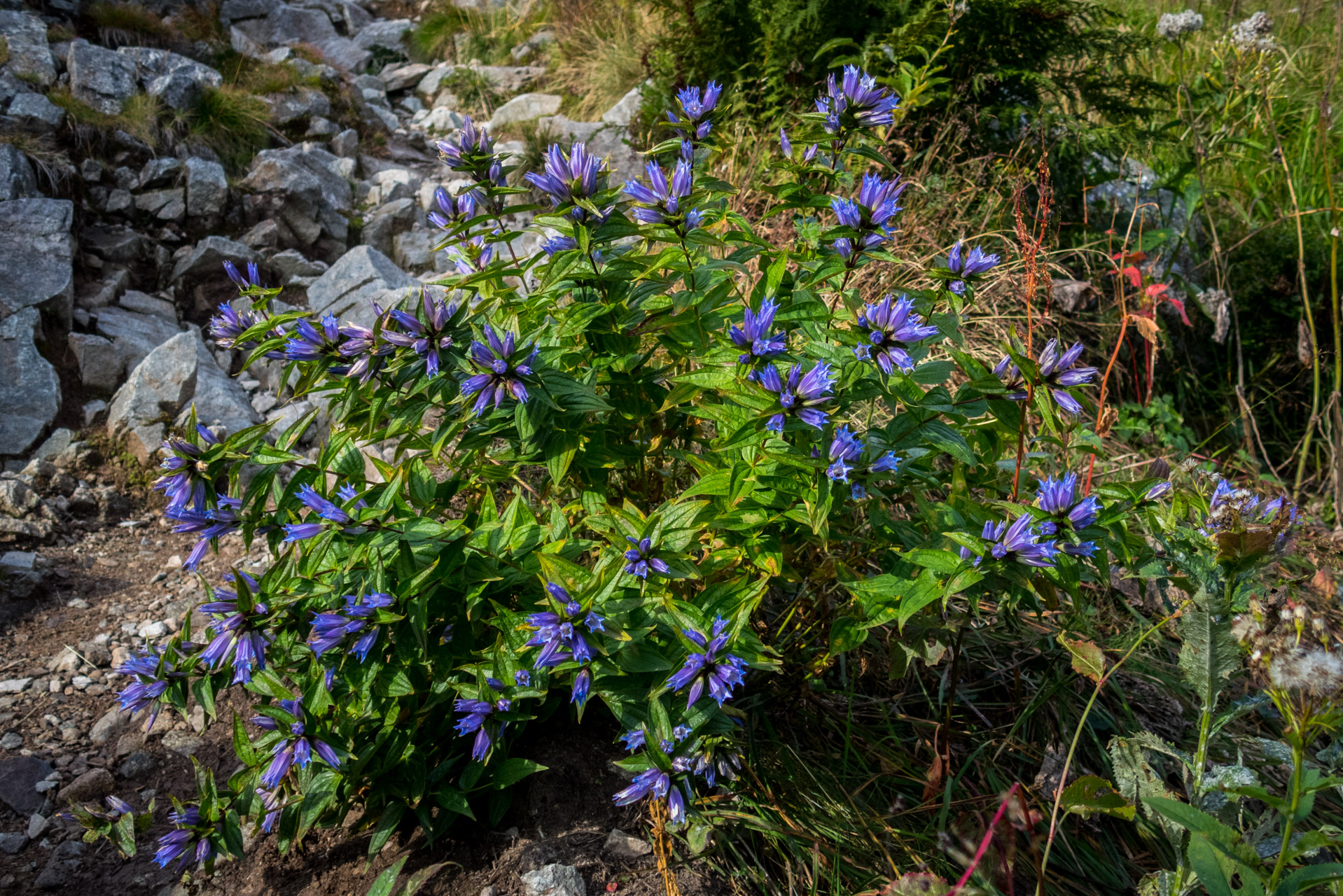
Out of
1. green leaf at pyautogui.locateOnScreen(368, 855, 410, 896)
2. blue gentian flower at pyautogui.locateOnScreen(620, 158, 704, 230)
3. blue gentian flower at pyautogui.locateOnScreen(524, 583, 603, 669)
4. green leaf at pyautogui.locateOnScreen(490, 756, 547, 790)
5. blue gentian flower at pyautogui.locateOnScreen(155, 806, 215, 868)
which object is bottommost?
green leaf at pyautogui.locateOnScreen(368, 855, 410, 896)

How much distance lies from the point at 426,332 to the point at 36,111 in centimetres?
470

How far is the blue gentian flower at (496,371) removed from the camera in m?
1.42

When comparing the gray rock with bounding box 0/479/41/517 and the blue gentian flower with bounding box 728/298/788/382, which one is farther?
the gray rock with bounding box 0/479/41/517

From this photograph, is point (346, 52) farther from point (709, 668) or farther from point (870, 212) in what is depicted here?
point (709, 668)

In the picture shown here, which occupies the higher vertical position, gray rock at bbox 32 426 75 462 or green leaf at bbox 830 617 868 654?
green leaf at bbox 830 617 868 654

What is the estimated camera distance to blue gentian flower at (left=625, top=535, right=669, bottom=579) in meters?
1.42

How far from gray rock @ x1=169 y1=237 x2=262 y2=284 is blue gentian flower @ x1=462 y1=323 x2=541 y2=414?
3.66 m

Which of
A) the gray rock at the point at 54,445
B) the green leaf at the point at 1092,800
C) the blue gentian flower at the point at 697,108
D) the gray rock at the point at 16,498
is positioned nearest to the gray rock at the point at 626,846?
the green leaf at the point at 1092,800

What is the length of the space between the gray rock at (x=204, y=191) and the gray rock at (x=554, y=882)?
14.8 ft

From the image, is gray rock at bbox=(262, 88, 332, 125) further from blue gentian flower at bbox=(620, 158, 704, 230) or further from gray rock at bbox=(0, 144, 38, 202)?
blue gentian flower at bbox=(620, 158, 704, 230)

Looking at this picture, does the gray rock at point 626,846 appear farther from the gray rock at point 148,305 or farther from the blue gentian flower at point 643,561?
the gray rock at point 148,305

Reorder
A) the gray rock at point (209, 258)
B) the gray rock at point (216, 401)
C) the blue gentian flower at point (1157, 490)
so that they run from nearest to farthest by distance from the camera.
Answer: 1. the blue gentian flower at point (1157, 490)
2. the gray rock at point (216, 401)
3. the gray rock at point (209, 258)

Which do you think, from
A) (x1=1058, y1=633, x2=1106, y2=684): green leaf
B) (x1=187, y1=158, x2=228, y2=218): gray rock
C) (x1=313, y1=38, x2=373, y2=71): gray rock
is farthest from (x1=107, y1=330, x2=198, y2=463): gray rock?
(x1=313, y1=38, x2=373, y2=71): gray rock

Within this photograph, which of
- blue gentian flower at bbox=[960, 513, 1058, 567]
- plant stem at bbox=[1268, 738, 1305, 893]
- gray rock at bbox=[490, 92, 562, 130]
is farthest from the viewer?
gray rock at bbox=[490, 92, 562, 130]
